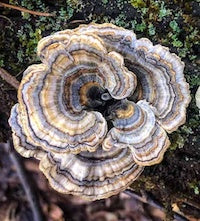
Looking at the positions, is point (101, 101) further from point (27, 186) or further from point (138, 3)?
point (27, 186)

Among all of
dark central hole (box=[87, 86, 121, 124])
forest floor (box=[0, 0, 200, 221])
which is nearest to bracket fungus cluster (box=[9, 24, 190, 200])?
dark central hole (box=[87, 86, 121, 124])

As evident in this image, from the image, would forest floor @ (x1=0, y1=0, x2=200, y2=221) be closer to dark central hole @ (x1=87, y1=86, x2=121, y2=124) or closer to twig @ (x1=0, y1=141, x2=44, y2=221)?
dark central hole @ (x1=87, y1=86, x2=121, y2=124)

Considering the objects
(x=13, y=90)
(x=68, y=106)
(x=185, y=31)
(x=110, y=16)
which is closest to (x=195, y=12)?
(x=185, y=31)

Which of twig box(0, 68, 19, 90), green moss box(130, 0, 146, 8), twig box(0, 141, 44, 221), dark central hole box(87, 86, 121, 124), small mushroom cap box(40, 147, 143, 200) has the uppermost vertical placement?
green moss box(130, 0, 146, 8)

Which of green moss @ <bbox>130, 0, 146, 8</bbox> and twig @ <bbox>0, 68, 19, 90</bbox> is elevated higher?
green moss @ <bbox>130, 0, 146, 8</bbox>

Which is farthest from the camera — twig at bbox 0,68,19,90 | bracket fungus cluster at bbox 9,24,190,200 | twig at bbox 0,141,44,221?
twig at bbox 0,141,44,221

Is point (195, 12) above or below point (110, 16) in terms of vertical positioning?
above

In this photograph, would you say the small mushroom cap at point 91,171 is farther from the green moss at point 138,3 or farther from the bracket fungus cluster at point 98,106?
the green moss at point 138,3

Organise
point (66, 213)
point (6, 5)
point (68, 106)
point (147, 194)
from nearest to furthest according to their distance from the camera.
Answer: point (68, 106) < point (6, 5) < point (147, 194) < point (66, 213)

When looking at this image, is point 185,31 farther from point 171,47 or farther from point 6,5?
point 6,5
